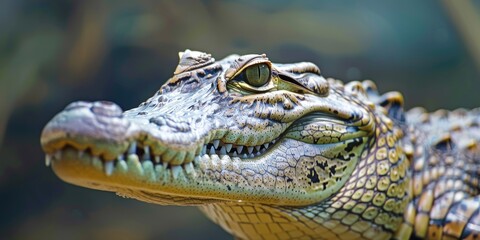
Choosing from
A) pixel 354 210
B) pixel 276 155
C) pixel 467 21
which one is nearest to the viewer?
pixel 276 155

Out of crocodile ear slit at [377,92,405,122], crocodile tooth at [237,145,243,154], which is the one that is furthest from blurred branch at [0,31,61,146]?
crocodile tooth at [237,145,243,154]

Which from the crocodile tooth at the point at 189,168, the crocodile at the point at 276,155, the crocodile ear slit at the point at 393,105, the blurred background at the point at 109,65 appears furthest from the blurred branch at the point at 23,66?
the crocodile tooth at the point at 189,168

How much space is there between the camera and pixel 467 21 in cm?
388

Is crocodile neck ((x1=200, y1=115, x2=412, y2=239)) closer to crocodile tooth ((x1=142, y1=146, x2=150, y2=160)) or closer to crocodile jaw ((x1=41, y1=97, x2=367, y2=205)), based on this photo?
crocodile jaw ((x1=41, y1=97, x2=367, y2=205))

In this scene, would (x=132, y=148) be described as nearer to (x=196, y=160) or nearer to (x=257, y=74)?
(x=196, y=160)

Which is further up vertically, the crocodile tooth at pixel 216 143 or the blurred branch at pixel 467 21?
the blurred branch at pixel 467 21

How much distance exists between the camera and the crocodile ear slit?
1.79 m

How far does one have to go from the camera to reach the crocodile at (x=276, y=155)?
1033mm

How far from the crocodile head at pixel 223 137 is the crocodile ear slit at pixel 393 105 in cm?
5

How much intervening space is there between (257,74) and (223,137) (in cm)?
26

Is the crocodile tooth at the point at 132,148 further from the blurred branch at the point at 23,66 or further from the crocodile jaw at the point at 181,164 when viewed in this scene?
the blurred branch at the point at 23,66

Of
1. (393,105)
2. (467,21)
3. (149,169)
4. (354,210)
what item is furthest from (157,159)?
(467,21)

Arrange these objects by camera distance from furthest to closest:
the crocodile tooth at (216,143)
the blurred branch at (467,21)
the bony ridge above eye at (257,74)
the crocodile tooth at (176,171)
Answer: the blurred branch at (467,21) → the bony ridge above eye at (257,74) → the crocodile tooth at (216,143) → the crocodile tooth at (176,171)

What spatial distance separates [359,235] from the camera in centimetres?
158
